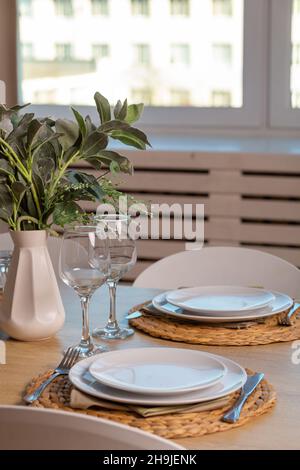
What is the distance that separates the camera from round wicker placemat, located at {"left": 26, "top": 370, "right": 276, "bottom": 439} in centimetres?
101

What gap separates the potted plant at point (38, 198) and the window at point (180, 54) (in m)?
2.09

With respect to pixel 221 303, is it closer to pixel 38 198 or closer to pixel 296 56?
pixel 38 198

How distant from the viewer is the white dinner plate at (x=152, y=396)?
3.49 feet

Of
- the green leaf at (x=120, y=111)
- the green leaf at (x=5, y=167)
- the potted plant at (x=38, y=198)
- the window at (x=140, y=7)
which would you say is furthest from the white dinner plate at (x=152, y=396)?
the window at (x=140, y=7)

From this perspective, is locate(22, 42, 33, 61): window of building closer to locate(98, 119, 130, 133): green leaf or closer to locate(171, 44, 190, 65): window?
locate(171, 44, 190, 65): window

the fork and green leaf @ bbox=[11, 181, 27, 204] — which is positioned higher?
green leaf @ bbox=[11, 181, 27, 204]

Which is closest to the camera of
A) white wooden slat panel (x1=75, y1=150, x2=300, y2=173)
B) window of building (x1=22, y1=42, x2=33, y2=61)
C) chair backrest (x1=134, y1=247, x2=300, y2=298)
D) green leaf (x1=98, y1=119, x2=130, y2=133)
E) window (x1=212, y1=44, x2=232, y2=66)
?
green leaf (x1=98, y1=119, x2=130, y2=133)

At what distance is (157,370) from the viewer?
1171 mm

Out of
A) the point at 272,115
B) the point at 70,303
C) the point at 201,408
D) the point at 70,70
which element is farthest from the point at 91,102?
the point at 201,408

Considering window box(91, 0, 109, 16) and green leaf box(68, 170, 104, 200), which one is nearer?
green leaf box(68, 170, 104, 200)

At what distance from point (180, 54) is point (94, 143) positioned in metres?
2.14

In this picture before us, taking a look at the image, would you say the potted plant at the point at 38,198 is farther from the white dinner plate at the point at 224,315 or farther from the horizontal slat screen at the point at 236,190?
the horizontal slat screen at the point at 236,190

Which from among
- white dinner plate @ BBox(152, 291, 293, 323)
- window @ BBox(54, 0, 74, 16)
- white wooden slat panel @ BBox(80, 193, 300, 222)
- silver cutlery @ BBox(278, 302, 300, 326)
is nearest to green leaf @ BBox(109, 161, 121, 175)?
white dinner plate @ BBox(152, 291, 293, 323)

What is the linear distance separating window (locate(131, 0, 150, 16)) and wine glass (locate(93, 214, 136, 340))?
2221mm
